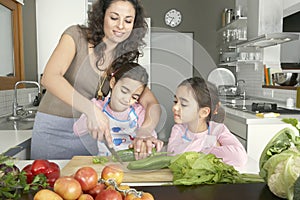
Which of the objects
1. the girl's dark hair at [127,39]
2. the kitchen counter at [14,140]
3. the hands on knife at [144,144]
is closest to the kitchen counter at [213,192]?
the hands on knife at [144,144]

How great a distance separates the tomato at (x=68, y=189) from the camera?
2.08 ft

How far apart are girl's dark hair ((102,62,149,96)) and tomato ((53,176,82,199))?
0.26 meters

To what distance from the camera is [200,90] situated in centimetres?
81

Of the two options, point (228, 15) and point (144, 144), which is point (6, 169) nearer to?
point (144, 144)

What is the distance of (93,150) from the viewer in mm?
919

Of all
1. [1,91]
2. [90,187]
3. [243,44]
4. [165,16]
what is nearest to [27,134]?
[1,91]

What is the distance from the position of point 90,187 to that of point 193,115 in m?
0.31

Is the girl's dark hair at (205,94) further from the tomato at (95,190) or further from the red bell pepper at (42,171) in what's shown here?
the red bell pepper at (42,171)

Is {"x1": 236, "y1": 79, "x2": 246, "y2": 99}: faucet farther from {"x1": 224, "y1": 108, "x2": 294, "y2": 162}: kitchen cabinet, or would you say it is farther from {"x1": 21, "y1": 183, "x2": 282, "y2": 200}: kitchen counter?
{"x1": 21, "y1": 183, "x2": 282, "y2": 200}: kitchen counter

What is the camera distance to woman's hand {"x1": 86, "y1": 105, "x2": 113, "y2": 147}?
2.66 feet

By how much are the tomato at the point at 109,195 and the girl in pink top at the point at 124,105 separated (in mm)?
221

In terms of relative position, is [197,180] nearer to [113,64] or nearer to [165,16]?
[113,64]

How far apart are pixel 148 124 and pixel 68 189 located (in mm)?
275

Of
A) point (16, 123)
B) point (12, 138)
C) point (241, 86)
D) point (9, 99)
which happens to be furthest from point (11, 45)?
point (241, 86)
